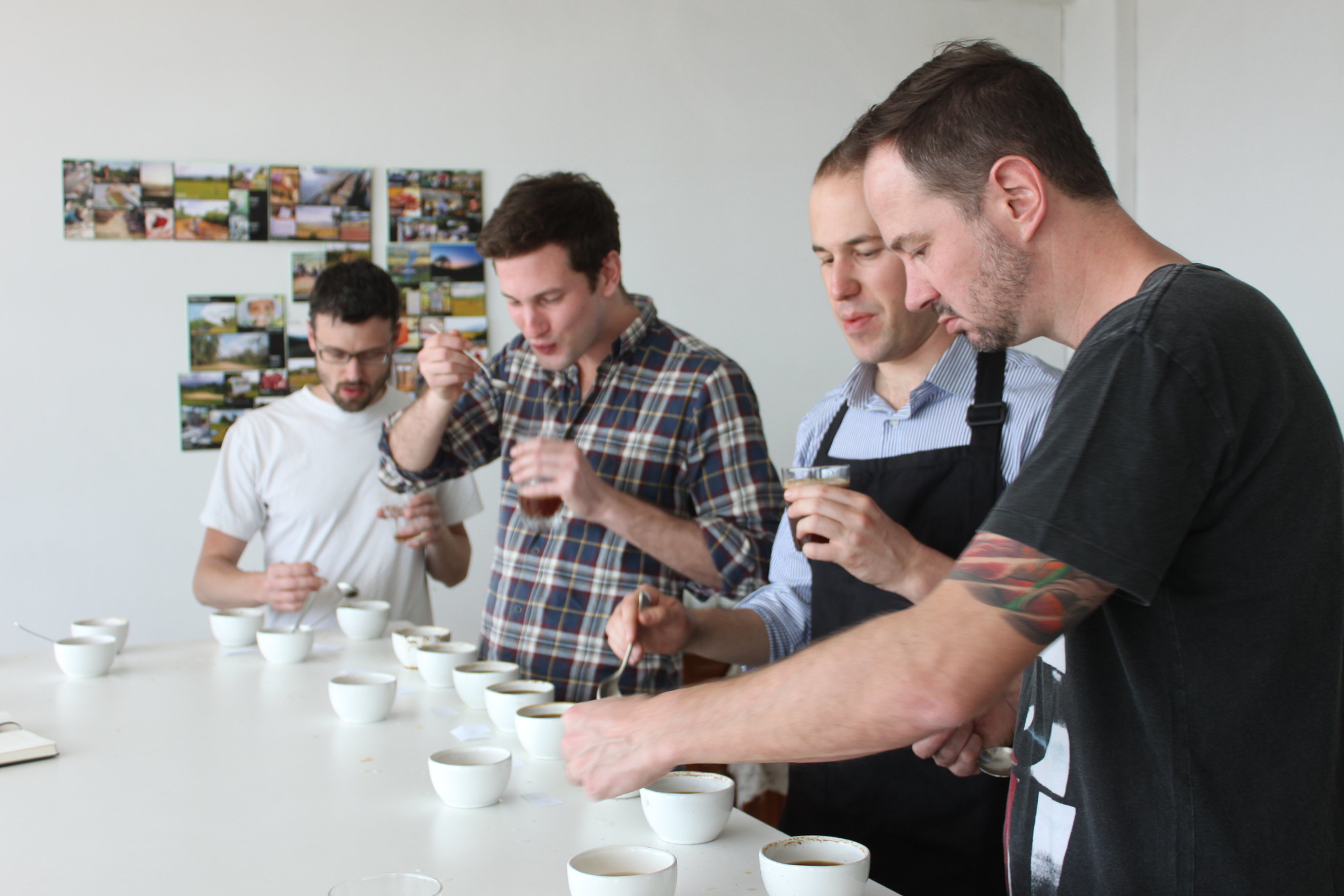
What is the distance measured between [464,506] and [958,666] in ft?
8.09

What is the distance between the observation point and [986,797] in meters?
1.58

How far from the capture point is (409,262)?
4.11m

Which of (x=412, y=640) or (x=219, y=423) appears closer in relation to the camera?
(x=412, y=640)

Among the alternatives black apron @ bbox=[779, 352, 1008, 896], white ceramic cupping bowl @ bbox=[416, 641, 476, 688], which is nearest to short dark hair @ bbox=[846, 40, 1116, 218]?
black apron @ bbox=[779, 352, 1008, 896]

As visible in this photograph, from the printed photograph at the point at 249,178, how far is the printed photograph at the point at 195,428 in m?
0.84

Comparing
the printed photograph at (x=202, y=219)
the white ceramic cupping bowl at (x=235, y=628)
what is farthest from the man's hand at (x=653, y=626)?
the printed photograph at (x=202, y=219)

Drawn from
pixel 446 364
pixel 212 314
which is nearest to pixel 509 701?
pixel 446 364

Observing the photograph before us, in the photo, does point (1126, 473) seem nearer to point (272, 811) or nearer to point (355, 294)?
point (272, 811)

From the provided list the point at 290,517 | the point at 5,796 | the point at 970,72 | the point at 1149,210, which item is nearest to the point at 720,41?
the point at 1149,210

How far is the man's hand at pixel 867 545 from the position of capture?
1.50 meters

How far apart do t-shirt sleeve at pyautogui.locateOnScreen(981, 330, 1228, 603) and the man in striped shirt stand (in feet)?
2.17

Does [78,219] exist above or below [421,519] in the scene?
above

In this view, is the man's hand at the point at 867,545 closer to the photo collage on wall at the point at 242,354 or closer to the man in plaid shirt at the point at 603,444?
the man in plaid shirt at the point at 603,444

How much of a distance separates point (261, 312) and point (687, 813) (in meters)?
3.25
